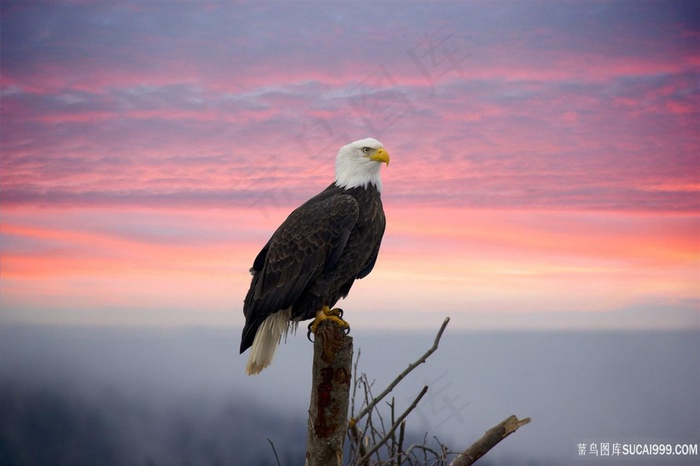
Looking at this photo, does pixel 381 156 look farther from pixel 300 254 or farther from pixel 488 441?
pixel 488 441

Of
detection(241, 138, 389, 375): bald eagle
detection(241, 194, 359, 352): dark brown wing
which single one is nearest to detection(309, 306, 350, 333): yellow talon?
detection(241, 138, 389, 375): bald eagle

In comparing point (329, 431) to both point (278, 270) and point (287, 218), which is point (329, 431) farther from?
point (287, 218)

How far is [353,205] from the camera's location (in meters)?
4.87

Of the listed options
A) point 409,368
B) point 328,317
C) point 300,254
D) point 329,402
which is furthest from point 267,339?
point 409,368

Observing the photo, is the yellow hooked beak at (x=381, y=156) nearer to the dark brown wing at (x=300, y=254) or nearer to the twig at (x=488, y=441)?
the dark brown wing at (x=300, y=254)

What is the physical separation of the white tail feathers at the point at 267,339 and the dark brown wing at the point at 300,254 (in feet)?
0.29

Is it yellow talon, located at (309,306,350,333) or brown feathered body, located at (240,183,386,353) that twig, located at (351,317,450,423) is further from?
brown feathered body, located at (240,183,386,353)

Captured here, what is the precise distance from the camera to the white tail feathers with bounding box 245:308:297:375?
5.01 meters

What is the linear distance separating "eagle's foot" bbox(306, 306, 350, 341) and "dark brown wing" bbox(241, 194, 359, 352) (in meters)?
0.22

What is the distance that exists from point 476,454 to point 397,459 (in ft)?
1.56

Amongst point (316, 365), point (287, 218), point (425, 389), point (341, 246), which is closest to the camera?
point (425, 389)

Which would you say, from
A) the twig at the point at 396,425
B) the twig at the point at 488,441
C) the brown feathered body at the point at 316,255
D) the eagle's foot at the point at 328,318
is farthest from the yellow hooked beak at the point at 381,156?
the twig at the point at 488,441

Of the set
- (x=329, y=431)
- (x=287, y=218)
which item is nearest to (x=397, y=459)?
(x=329, y=431)

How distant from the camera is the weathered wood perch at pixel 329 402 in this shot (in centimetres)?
393
